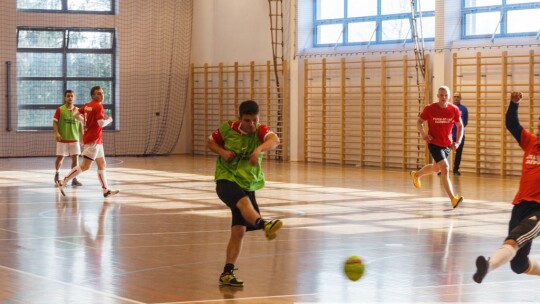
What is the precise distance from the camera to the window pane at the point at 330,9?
26109 millimetres

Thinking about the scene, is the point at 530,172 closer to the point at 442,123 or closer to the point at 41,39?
the point at 442,123

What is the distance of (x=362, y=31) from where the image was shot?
83.6ft

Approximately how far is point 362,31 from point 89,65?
882 cm

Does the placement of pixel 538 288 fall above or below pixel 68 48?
below

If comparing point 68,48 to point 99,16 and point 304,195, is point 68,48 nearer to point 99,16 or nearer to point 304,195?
point 99,16

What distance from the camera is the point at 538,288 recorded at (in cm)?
830

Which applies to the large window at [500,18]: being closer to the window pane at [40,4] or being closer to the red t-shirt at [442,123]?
the red t-shirt at [442,123]

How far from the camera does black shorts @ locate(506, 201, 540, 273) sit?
7.09 metres

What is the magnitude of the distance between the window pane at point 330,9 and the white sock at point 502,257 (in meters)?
19.5

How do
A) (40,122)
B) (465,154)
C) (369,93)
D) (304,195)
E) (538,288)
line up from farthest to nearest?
1. (40,122)
2. (369,93)
3. (465,154)
4. (304,195)
5. (538,288)

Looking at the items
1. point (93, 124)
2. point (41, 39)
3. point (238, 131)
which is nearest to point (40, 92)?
point (41, 39)

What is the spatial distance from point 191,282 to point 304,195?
8791 mm

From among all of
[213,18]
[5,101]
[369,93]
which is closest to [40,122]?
[5,101]

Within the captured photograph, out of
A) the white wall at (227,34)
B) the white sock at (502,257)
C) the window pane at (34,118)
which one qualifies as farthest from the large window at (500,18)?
the white sock at (502,257)
